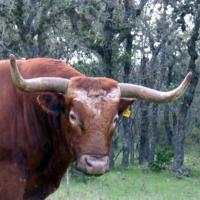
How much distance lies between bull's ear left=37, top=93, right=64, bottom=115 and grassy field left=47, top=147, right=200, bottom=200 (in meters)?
5.57

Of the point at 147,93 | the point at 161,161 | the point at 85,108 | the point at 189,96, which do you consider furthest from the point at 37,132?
the point at 161,161

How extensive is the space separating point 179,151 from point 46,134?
1984cm

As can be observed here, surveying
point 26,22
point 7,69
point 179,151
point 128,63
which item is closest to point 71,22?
point 26,22

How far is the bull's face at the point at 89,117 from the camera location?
21.3 feet

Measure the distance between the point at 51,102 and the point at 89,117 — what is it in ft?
1.77

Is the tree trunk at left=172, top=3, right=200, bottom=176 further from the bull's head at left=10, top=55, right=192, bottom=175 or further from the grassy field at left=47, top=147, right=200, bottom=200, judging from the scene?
the bull's head at left=10, top=55, right=192, bottom=175

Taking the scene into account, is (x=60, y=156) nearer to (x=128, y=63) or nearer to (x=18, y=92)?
(x=18, y=92)

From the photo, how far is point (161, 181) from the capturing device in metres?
22.8

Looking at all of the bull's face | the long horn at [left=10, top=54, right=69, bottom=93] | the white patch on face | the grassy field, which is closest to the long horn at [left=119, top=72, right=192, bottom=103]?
the bull's face

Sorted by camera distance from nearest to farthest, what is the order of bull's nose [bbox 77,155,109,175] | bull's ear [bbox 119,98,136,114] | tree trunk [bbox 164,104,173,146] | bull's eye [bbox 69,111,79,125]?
bull's nose [bbox 77,155,109,175], bull's eye [bbox 69,111,79,125], bull's ear [bbox 119,98,136,114], tree trunk [bbox 164,104,173,146]

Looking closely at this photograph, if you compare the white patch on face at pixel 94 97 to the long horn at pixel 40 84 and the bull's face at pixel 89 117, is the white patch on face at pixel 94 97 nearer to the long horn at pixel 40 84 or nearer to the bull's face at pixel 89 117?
the bull's face at pixel 89 117

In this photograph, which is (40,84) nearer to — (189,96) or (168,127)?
(189,96)

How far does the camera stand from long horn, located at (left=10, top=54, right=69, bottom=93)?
21.9 ft

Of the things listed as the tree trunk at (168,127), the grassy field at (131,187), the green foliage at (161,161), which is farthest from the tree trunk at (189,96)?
the tree trunk at (168,127)
